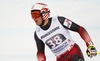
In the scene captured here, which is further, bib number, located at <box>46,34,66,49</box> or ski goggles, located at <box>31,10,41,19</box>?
bib number, located at <box>46,34,66,49</box>

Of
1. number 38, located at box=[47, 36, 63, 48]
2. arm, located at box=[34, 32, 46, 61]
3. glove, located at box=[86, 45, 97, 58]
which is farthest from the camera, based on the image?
arm, located at box=[34, 32, 46, 61]

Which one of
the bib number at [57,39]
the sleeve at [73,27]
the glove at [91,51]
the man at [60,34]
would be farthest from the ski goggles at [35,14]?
the glove at [91,51]

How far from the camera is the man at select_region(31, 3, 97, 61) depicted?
6.37 metres

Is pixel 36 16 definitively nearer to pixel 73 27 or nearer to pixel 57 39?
pixel 57 39

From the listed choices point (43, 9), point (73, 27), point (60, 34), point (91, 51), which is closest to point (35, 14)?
point (43, 9)

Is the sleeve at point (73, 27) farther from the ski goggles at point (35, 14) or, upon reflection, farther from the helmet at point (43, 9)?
the ski goggles at point (35, 14)

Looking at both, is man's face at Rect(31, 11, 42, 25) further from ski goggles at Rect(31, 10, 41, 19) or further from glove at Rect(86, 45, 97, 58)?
glove at Rect(86, 45, 97, 58)

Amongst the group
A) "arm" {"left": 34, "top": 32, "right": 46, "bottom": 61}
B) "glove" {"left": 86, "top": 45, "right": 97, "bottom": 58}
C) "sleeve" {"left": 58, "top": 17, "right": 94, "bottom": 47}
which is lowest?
"glove" {"left": 86, "top": 45, "right": 97, "bottom": 58}

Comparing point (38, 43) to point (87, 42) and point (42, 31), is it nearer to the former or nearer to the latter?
point (42, 31)

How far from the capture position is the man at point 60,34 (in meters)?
6.37

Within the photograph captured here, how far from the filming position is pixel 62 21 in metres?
6.38

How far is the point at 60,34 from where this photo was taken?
6430 mm

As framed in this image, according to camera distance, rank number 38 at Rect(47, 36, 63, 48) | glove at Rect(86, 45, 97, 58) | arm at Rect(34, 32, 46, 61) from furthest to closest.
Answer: arm at Rect(34, 32, 46, 61) < number 38 at Rect(47, 36, 63, 48) < glove at Rect(86, 45, 97, 58)

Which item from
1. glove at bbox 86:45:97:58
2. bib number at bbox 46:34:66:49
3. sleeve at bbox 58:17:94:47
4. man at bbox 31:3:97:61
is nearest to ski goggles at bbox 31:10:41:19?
man at bbox 31:3:97:61
